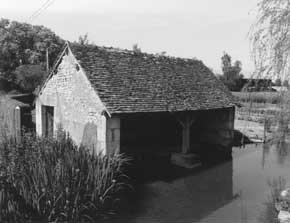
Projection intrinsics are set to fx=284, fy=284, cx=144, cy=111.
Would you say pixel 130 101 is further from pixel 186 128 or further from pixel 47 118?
pixel 47 118

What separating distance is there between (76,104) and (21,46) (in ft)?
67.8

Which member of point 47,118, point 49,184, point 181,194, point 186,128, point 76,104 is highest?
point 76,104

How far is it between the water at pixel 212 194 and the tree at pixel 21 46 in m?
17.7

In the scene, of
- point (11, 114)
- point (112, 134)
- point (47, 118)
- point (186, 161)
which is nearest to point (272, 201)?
point (186, 161)

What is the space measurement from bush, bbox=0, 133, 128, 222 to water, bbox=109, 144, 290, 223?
1.03 m

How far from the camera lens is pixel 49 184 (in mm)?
6418

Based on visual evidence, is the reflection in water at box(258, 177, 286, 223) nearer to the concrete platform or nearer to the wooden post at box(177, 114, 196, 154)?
the concrete platform

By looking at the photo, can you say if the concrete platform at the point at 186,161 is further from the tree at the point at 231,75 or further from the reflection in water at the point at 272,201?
the tree at the point at 231,75

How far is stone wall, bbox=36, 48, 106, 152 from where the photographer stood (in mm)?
10086

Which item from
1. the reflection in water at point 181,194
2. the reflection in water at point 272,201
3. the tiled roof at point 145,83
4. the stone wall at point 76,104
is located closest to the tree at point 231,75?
the tiled roof at point 145,83

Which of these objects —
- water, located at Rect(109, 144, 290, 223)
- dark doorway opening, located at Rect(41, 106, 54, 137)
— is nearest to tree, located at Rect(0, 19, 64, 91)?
dark doorway opening, located at Rect(41, 106, 54, 137)

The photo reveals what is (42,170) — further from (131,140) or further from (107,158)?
(131,140)

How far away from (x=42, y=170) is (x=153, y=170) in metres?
6.18

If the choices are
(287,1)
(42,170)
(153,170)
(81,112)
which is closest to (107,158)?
(42,170)
